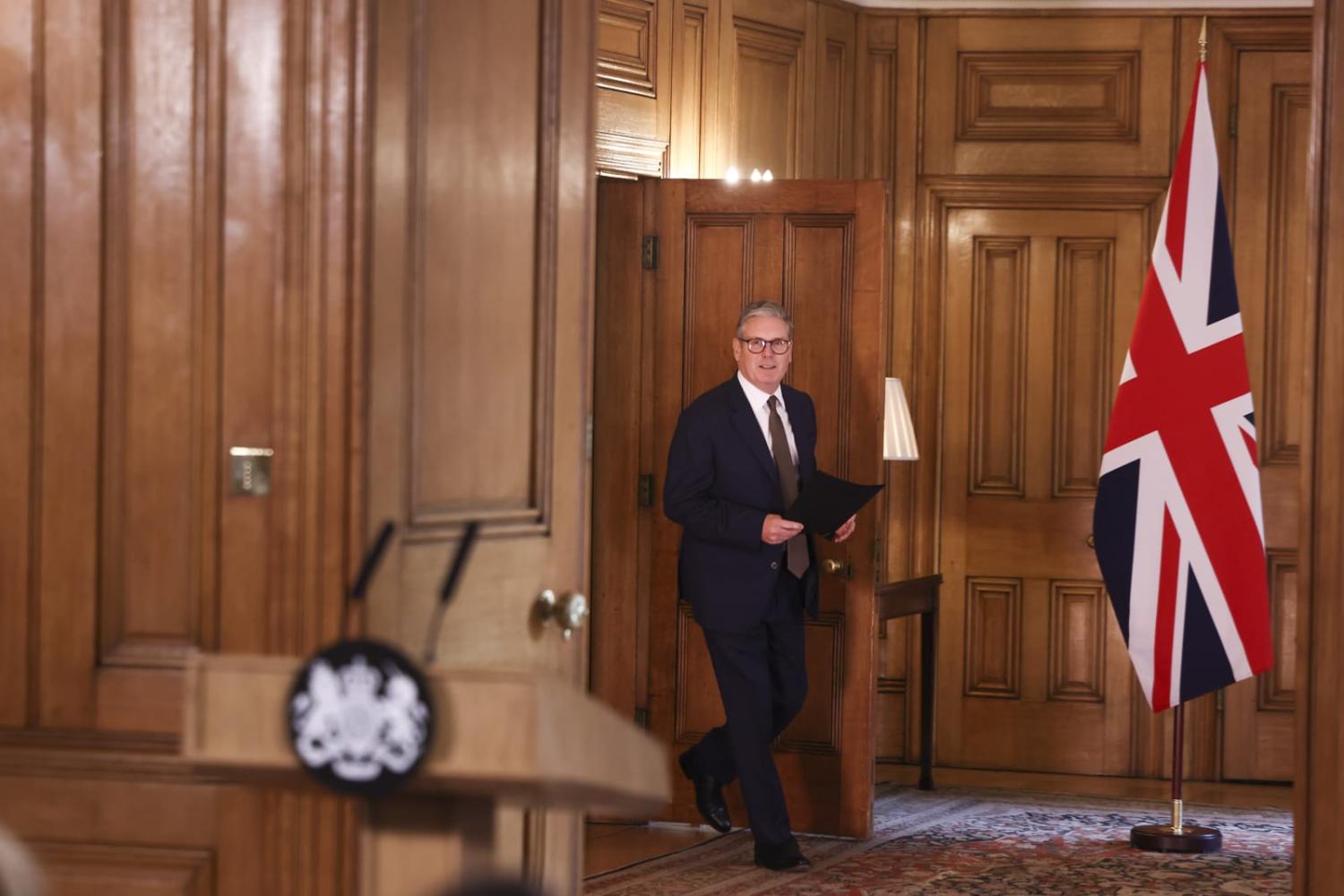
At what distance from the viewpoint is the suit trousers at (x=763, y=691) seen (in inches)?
200

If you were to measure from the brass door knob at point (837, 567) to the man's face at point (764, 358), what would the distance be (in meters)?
0.61

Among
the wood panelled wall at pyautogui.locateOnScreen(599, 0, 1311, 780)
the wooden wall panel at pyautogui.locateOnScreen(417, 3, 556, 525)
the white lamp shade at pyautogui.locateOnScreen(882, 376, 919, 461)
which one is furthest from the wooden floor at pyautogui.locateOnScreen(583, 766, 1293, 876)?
the wooden wall panel at pyautogui.locateOnScreen(417, 3, 556, 525)

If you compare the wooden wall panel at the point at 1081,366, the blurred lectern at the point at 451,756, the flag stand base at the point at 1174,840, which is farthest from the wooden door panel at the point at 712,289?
the blurred lectern at the point at 451,756

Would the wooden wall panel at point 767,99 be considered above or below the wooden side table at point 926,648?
above

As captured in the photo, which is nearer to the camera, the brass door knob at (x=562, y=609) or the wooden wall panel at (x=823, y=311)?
the brass door knob at (x=562, y=609)

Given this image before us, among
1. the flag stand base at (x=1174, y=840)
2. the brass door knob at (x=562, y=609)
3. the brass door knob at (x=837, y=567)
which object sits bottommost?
the flag stand base at (x=1174, y=840)

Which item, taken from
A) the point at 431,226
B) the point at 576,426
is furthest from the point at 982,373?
the point at 431,226

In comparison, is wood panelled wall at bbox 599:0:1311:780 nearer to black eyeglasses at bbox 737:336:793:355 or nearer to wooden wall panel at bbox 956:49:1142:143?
wooden wall panel at bbox 956:49:1142:143

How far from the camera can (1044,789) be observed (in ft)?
21.1

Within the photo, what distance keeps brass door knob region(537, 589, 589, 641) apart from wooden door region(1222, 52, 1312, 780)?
14.1 feet

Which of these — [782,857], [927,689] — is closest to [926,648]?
[927,689]

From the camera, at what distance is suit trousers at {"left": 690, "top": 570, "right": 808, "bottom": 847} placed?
5070mm

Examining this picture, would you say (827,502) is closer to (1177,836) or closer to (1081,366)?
(1177,836)

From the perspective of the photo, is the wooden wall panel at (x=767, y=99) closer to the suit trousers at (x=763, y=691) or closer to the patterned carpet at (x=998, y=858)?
the suit trousers at (x=763, y=691)
